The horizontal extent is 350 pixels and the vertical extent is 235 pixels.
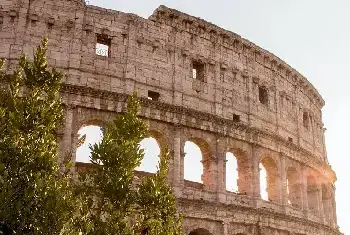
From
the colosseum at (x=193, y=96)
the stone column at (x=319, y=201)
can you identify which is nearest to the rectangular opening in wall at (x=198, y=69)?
the colosseum at (x=193, y=96)

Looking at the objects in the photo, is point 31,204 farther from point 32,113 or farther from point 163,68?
point 163,68

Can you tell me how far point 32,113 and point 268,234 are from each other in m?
11.8

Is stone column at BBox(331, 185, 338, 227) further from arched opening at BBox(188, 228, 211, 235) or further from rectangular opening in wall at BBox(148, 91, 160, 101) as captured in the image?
rectangular opening in wall at BBox(148, 91, 160, 101)

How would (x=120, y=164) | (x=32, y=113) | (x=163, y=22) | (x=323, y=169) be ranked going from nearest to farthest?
(x=32, y=113) → (x=120, y=164) → (x=163, y=22) → (x=323, y=169)

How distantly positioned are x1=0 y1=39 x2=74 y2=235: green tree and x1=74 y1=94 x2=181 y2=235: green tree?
89cm

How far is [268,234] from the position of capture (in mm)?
18609

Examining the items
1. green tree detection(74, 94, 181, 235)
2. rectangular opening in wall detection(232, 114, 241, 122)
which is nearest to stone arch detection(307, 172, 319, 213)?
rectangular opening in wall detection(232, 114, 241, 122)

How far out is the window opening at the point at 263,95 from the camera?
2131cm

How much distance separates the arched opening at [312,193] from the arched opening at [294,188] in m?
1.61

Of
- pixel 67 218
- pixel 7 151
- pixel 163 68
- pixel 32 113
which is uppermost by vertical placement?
pixel 163 68

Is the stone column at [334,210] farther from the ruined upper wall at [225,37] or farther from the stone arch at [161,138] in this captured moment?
the stone arch at [161,138]

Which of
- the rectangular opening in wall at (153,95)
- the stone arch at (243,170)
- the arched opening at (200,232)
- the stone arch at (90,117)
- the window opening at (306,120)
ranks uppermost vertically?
the window opening at (306,120)

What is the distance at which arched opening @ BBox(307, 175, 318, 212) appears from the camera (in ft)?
74.2

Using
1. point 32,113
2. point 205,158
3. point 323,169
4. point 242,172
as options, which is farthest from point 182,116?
point 323,169
